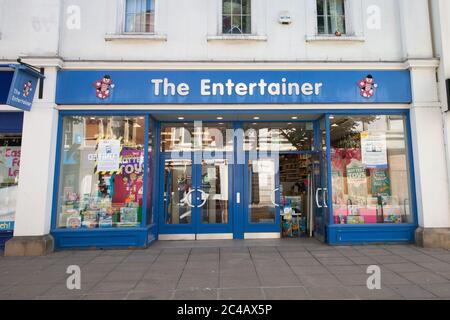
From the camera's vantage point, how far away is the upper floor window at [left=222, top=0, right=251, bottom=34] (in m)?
7.74

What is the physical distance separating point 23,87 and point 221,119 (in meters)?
A: 4.52

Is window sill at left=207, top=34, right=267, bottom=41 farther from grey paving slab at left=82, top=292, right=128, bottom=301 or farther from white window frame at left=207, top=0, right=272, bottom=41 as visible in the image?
grey paving slab at left=82, top=292, right=128, bottom=301

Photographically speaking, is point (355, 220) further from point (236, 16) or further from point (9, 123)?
point (9, 123)

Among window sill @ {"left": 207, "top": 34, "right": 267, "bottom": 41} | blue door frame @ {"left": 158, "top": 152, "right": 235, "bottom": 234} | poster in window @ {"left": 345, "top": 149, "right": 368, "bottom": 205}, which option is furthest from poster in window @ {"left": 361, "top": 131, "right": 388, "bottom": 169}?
window sill @ {"left": 207, "top": 34, "right": 267, "bottom": 41}

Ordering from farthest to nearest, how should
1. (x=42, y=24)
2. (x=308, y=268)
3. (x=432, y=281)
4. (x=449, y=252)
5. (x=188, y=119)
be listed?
1. (x=188, y=119)
2. (x=42, y=24)
3. (x=449, y=252)
4. (x=308, y=268)
5. (x=432, y=281)

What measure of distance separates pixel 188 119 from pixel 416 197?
5.92 metres

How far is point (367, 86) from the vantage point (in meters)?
7.27

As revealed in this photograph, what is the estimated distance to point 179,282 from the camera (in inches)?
185

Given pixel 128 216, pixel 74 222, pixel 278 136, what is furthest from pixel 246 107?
pixel 74 222

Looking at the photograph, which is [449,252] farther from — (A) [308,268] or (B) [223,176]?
(B) [223,176]

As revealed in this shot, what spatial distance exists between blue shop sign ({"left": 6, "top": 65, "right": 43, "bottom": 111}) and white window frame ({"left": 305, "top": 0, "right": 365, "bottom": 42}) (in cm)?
638

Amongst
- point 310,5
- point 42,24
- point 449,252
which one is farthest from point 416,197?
point 42,24
